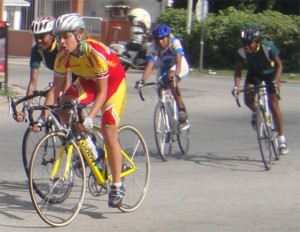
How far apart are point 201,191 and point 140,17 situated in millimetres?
22622

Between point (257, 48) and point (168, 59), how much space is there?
1258 mm

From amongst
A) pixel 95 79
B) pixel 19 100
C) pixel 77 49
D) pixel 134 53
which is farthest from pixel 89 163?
pixel 134 53

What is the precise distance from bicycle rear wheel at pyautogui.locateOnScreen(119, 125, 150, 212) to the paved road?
0.42 feet

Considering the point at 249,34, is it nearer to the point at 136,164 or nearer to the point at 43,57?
the point at 43,57

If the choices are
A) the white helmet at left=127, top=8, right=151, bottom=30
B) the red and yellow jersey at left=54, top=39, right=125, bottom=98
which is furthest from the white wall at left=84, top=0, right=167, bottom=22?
the red and yellow jersey at left=54, top=39, right=125, bottom=98

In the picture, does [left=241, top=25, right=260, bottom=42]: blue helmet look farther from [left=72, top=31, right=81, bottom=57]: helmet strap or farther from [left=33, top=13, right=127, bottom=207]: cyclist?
[left=72, top=31, right=81, bottom=57]: helmet strap

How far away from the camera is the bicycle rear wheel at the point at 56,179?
279 inches

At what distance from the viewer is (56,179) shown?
7109mm

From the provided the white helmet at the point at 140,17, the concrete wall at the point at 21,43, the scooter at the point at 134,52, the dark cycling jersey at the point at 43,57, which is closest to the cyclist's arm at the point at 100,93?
the dark cycling jersey at the point at 43,57

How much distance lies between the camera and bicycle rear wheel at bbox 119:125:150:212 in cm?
783

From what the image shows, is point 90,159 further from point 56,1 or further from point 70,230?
point 56,1

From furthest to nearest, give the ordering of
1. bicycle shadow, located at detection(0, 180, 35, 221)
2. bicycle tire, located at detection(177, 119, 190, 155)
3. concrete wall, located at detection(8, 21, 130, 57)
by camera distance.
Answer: concrete wall, located at detection(8, 21, 130, 57) < bicycle tire, located at detection(177, 119, 190, 155) < bicycle shadow, located at detection(0, 180, 35, 221)

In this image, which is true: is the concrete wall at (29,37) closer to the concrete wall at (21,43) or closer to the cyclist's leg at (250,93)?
the concrete wall at (21,43)

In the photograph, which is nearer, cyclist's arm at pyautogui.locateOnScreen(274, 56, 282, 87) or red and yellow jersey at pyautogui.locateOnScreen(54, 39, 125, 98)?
red and yellow jersey at pyautogui.locateOnScreen(54, 39, 125, 98)
